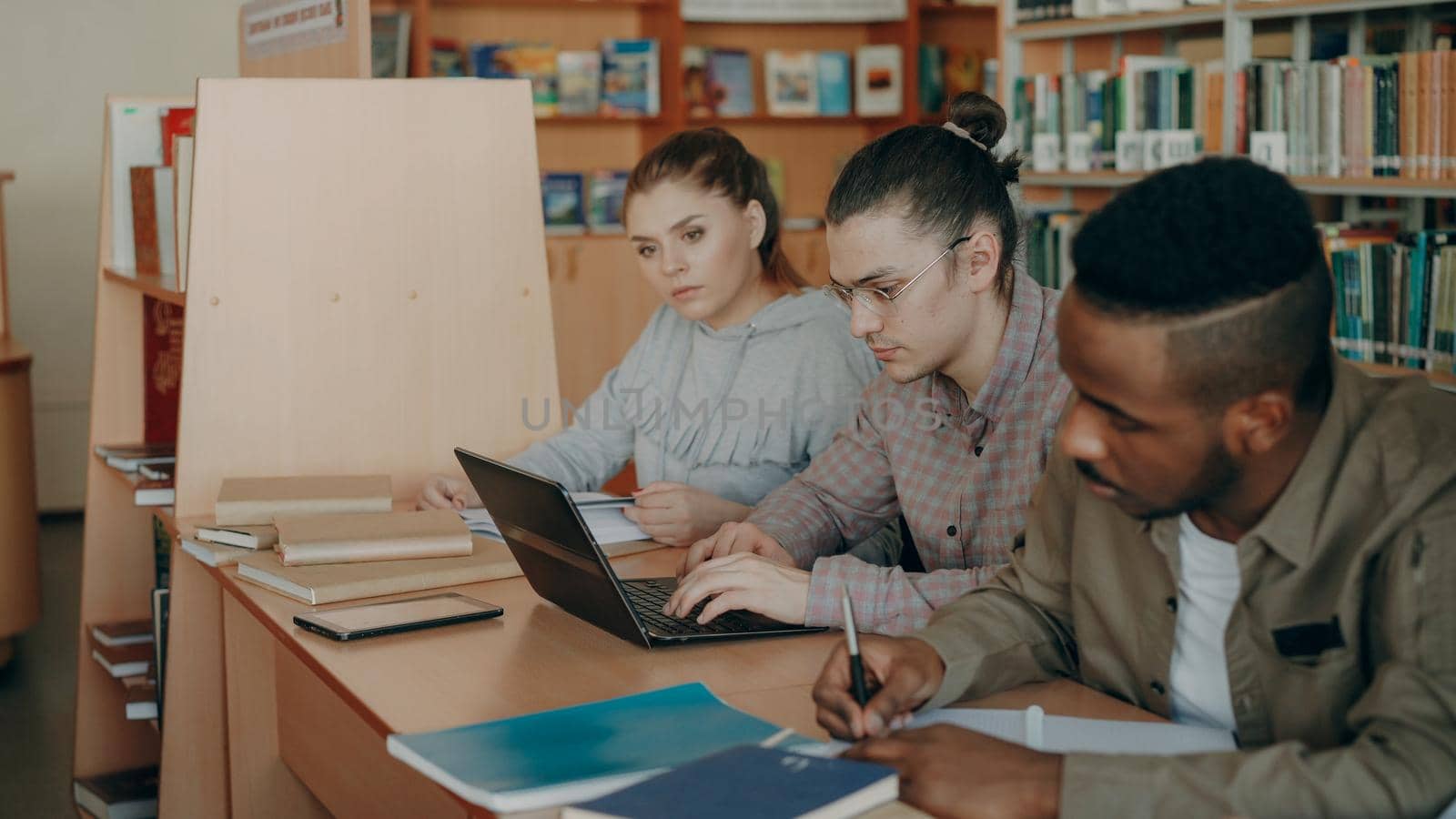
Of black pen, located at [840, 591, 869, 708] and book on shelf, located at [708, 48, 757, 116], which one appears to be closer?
black pen, located at [840, 591, 869, 708]

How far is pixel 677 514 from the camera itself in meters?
2.02

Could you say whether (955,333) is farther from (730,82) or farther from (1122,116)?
(730,82)

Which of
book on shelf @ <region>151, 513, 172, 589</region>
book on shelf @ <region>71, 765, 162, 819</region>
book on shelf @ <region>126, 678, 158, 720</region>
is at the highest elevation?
book on shelf @ <region>151, 513, 172, 589</region>

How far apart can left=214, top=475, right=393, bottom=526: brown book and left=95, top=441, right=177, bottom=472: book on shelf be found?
0.58 meters

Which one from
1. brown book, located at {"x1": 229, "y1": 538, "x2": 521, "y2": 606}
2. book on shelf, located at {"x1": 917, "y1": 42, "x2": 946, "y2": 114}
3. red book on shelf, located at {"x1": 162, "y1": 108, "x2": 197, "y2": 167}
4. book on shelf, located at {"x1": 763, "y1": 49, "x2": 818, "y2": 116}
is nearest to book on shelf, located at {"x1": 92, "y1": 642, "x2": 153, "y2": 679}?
red book on shelf, located at {"x1": 162, "y1": 108, "x2": 197, "y2": 167}

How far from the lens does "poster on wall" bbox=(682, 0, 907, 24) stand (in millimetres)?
5652

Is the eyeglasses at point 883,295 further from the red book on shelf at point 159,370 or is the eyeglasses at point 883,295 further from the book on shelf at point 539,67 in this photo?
the book on shelf at point 539,67

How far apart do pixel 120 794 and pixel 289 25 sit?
1518mm

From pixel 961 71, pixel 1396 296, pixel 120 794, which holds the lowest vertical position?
pixel 120 794

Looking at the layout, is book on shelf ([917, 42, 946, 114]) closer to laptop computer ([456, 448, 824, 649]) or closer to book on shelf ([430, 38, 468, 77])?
book on shelf ([430, 38, 468, 77])

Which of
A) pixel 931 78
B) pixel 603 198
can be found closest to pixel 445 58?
pixel 603 198

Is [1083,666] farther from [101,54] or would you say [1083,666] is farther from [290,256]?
[101,54]

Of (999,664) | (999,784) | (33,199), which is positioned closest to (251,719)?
(999,664)

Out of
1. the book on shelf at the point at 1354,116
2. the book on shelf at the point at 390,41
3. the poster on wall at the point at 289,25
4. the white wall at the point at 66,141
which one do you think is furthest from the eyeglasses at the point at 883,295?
the white wall at the point at 66,141
